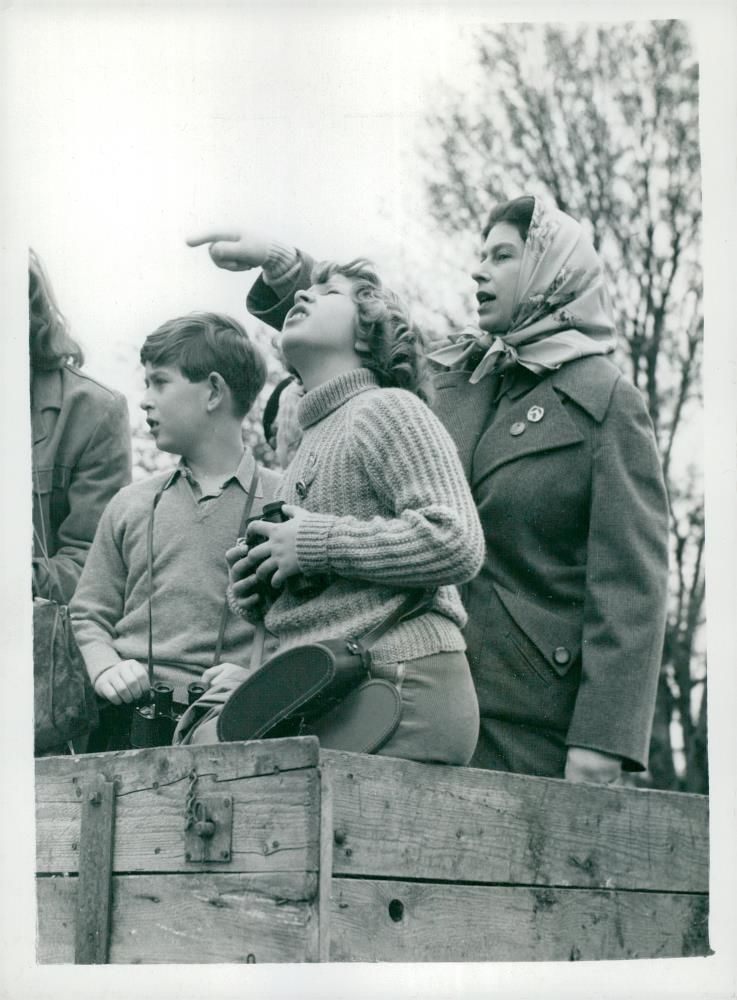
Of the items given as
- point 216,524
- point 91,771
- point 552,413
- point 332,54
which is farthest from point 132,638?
point 332,54

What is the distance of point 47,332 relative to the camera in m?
4.91

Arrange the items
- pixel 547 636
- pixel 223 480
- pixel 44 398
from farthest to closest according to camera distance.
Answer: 1. pixel 44 398
2. pixel 223 480
3. pixel 547 636

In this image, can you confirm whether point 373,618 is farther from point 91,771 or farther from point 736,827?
point 736,827

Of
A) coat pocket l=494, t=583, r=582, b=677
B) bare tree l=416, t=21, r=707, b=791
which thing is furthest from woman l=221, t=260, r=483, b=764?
bare tree l=416, t=21, r=707, b=791

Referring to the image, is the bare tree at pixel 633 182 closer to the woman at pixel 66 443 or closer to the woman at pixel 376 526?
the woman at pixel 376 526

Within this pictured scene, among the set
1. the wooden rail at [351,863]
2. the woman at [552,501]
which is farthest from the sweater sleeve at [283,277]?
the wooden rail at [351,863]

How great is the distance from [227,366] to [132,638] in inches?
33.8

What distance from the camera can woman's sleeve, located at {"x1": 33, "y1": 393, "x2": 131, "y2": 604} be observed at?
4.69 metres

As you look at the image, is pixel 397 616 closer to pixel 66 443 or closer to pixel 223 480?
pixel 223 480

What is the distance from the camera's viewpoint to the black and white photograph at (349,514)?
3465mm

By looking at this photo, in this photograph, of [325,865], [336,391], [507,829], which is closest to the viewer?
[325,865]

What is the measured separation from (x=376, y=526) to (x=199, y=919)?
3.20 ft

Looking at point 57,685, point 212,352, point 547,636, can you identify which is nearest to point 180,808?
point 57,685

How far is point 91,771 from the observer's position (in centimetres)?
374
